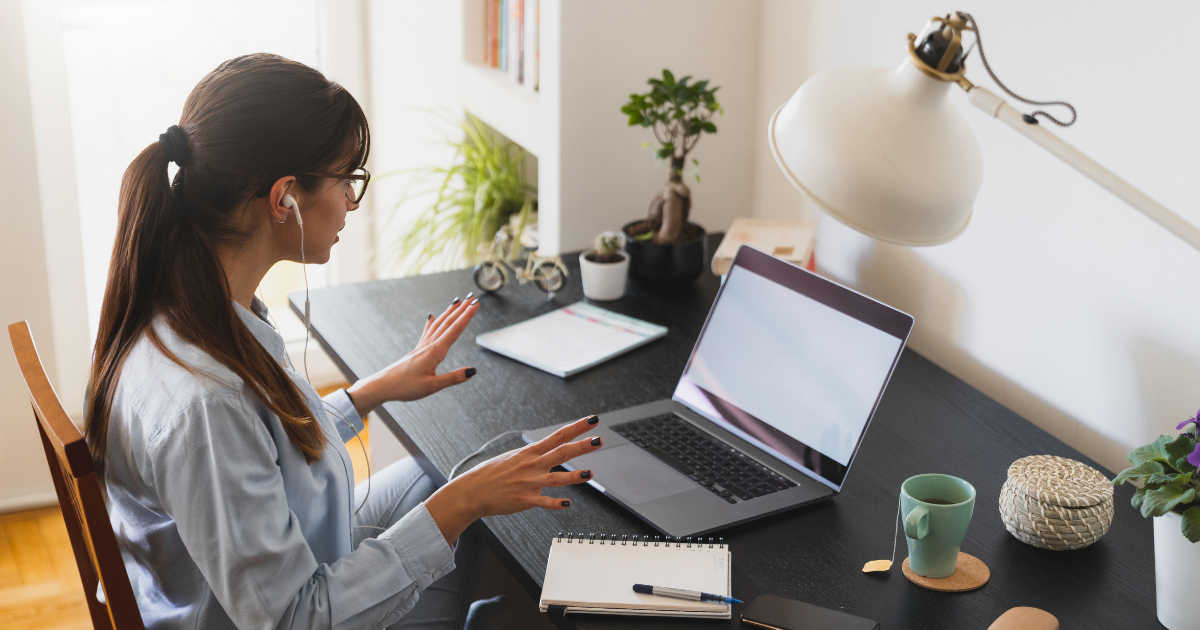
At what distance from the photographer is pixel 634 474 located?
1.22 m

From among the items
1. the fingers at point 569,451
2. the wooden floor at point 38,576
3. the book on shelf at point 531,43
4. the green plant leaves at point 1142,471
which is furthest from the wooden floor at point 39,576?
the green plant leaves at point 1142,471

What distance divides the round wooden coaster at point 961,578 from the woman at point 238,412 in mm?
362

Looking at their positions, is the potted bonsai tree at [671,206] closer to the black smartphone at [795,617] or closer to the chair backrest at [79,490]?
the black smartphone at [795,617]

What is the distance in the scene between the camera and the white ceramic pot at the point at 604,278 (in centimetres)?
174

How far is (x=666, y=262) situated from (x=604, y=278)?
0.39ft

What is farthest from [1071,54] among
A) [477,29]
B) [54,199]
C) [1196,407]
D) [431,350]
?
[54,199]

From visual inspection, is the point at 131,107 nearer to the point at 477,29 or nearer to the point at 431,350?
the point at 477,29

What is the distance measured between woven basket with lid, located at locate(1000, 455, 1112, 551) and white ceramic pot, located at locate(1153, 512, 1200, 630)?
0.10m

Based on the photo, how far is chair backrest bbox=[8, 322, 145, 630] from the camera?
0.91 m

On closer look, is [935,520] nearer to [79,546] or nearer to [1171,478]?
[1171,478]

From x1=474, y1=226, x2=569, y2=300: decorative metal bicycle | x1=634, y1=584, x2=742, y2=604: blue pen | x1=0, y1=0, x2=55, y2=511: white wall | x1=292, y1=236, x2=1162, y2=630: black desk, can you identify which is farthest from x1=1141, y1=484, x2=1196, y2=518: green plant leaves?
x1=0, y1=0, x2=55, y2=511: white wall

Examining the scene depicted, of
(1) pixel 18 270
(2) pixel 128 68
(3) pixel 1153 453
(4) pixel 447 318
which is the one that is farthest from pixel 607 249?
(2) pixel 128 68

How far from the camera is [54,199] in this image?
7.70 feet

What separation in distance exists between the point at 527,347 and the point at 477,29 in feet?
3.22
